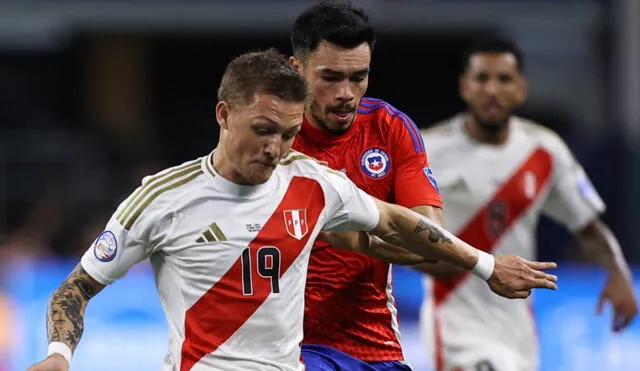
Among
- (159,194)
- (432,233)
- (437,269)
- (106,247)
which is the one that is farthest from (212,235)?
(437,269)

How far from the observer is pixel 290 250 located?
5.31 metres

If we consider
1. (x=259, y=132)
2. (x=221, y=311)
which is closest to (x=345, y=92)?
(x=259, y=132)

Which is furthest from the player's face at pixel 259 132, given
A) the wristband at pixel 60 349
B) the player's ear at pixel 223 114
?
the wristband at pixel 60 349

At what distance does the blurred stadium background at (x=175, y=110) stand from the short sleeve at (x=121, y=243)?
5.80 metres

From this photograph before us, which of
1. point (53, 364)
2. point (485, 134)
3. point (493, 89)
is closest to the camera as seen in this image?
point (53, 364)

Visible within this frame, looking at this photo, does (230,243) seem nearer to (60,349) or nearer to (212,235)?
(212,235)

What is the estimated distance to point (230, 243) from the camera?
5211mm

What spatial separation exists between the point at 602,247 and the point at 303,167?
11.5 ft

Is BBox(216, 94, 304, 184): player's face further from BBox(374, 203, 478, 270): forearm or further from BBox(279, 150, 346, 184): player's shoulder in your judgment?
BBox(374, 203, 478, 270): forearm

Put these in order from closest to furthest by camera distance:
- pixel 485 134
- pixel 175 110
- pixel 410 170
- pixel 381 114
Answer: pixel 410 170 → pixel 381 114 → pixel 485 134 → pixel 175 110

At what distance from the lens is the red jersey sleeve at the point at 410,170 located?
6.04m

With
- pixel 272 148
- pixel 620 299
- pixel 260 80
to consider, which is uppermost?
pixel 260 80

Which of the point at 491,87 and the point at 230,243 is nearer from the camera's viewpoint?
the point at 230,243

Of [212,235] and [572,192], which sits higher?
[212,235]
